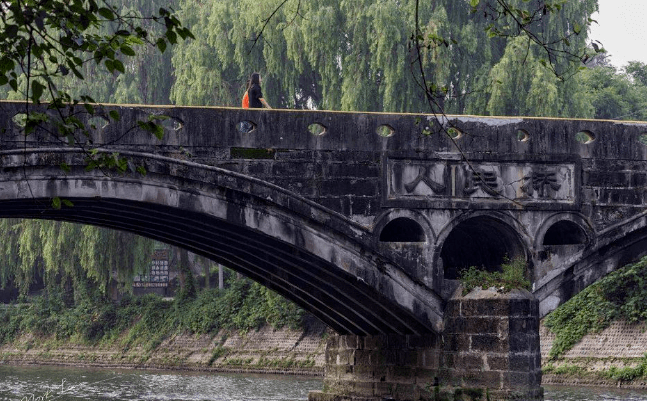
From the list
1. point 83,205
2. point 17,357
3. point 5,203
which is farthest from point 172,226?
point 17,357

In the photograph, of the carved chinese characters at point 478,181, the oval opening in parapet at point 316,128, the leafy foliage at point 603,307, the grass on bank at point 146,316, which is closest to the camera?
the oval opening in parapet at point 316,128

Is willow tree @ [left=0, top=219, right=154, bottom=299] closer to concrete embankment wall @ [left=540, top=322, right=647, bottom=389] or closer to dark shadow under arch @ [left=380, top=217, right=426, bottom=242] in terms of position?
concrete embankment wall @ [left=540, top=322, right=647, bottom=389]

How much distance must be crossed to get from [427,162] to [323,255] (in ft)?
7.10

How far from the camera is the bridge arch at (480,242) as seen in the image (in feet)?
58.2

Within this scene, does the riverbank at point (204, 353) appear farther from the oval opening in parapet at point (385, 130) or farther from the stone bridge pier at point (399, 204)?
the stone bridge pier at point (399, 204)

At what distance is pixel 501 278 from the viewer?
57.1ft

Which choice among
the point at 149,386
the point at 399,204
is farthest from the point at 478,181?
the point at 149,386

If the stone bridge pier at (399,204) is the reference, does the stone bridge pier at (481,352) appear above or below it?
below

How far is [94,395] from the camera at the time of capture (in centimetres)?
2420

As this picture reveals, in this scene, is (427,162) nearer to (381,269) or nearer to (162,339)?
(381,269)

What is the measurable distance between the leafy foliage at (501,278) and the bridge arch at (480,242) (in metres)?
0.26

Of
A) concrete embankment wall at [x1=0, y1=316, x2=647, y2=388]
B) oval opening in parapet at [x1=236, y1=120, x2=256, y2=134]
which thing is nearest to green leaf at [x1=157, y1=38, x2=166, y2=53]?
oval opening in parapet at [x1=236, y1=120, x2=256, y2=134]

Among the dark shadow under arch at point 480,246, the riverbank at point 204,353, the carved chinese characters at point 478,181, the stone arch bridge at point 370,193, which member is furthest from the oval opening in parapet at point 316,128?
the riverbank at point 204,353

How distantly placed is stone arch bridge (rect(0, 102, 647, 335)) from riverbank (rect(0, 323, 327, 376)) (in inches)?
513
